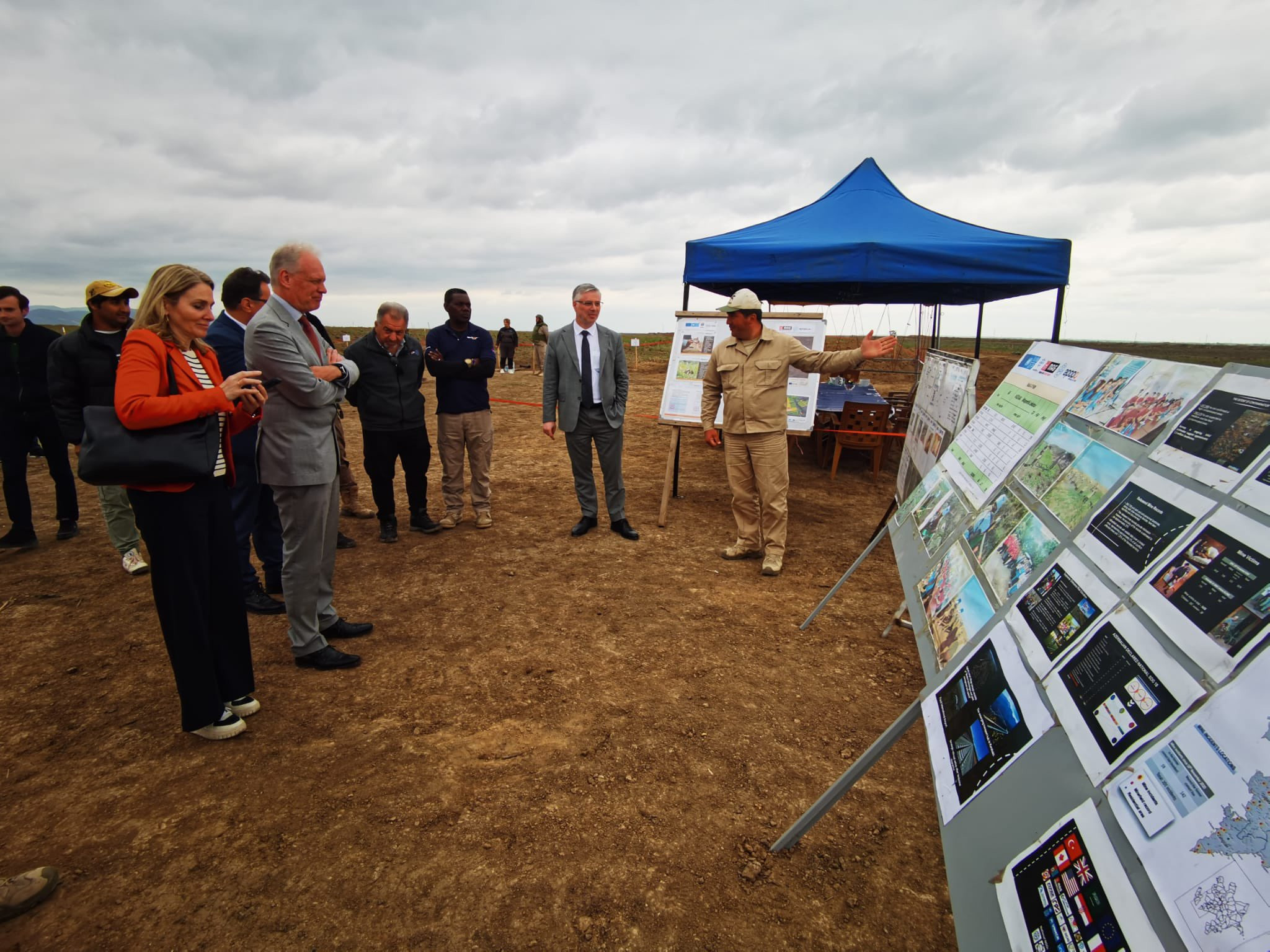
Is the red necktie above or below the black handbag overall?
above

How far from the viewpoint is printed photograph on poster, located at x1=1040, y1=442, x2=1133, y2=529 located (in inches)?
61.9

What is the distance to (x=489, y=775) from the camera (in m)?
2.42

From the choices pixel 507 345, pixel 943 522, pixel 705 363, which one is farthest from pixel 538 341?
pixel 943 522

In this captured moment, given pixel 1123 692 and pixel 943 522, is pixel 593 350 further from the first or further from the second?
pixel 1123 692

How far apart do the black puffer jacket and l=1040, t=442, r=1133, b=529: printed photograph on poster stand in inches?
173

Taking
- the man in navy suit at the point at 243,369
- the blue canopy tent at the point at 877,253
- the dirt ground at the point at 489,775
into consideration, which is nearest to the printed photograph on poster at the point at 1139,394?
the dirt ground at the point at 489,775

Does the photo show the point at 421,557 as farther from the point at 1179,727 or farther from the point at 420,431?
the point at 1179,727

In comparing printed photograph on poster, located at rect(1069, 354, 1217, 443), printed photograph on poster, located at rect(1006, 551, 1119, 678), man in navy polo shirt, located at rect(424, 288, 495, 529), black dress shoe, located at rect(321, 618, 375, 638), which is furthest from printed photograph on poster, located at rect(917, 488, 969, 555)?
man in navy polo shirt, located at rect(424, 288, 495, 529)

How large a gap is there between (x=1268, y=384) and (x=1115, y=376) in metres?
0.69

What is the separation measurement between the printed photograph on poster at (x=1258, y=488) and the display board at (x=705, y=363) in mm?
4182

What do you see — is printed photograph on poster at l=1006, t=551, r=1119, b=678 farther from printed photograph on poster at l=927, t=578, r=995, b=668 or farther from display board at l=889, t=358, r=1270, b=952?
printed photograph on poster at l=927, t=578, r=995, b=668

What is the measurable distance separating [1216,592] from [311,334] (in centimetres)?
329

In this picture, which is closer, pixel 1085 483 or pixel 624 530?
pixel 1085 483

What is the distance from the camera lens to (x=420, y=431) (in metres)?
4.93
